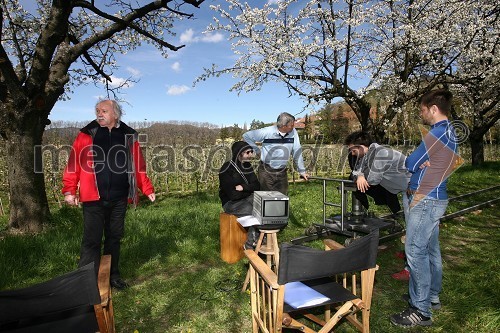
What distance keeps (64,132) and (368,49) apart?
1151cm

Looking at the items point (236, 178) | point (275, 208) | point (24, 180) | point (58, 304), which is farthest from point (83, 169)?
point (24, 180)

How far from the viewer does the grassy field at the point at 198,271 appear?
3.47 metres

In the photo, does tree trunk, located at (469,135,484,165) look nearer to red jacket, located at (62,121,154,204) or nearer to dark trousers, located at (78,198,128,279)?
dark trousers, located at (78,198,128,279)

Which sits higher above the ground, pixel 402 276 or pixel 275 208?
pixel 275 208

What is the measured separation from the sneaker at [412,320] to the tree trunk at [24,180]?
605 cm

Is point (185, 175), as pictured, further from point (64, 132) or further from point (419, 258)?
point (419, 258)

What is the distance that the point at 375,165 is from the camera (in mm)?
4699

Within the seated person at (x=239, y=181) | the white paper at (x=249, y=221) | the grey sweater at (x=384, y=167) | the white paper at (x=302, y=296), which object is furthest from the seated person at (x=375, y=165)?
the white paper at (x=302, y=296)

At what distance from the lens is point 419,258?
10.6ft

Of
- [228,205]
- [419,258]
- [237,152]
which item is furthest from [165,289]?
[419,258]

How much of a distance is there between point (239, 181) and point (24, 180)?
164 inches

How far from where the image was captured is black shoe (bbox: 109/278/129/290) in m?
4.16

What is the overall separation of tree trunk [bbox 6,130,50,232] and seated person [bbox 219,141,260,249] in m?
3.82

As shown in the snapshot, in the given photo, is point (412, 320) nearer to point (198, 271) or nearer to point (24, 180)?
point (198, 271)
